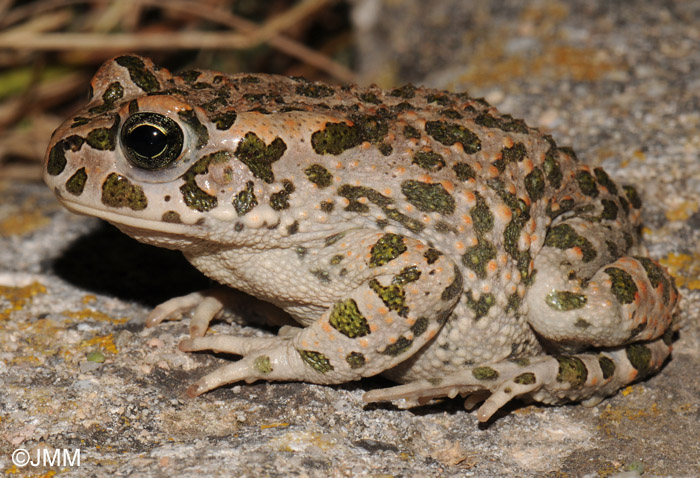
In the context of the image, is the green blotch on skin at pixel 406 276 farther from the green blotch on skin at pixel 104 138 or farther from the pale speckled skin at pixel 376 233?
the green blotch on skin at pixel 104 138

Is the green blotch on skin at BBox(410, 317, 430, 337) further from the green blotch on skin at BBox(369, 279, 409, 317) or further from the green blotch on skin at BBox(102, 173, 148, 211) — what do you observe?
the green blotch on skin at BBox(102, 173, 148, 211)

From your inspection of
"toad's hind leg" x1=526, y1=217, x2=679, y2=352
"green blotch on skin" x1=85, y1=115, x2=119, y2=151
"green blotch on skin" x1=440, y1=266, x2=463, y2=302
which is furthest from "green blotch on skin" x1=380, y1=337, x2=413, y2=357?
"green blotch on skin" x1=85, y1=115, x2=119, y2=151

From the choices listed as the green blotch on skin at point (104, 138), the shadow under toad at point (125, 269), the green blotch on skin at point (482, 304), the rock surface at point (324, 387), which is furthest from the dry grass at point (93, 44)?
the green blotch on skin at point (482, 304)

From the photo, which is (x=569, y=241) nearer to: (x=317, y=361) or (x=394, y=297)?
(x=394, y=297)

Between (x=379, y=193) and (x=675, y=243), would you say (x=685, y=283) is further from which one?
(x=379, y=193)

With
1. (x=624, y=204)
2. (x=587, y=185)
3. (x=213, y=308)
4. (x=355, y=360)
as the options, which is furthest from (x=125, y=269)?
(x=624, y=204)

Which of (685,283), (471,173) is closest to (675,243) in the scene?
(685,283)
